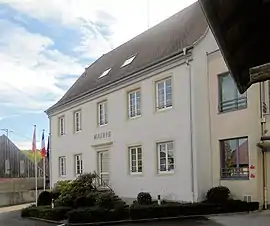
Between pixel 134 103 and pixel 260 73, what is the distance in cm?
2200

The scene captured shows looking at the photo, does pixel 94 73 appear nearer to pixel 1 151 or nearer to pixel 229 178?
pixel 229 178

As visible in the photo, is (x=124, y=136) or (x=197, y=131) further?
(x=124, y=136)

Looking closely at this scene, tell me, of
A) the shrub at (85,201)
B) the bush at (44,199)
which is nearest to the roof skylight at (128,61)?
the bush at (44,199)

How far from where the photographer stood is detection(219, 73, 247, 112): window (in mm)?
20359

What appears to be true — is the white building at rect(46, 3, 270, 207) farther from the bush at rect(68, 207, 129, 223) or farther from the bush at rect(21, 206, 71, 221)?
the bush at rect(21, 206, 71, 221)

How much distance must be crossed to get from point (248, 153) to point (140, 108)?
6.95 metres

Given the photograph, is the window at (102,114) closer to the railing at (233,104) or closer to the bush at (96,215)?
the railing at (233,104)

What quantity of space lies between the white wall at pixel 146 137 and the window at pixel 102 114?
1.05 feet

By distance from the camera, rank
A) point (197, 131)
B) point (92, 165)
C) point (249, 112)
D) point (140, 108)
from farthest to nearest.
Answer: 1. point (92, 165)
2. point (140, 108)
3. point (197, 131)
4. point (249, 112)

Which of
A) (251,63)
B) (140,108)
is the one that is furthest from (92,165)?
(251,63)

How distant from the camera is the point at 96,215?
18.5 metres

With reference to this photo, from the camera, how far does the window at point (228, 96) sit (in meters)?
20.4

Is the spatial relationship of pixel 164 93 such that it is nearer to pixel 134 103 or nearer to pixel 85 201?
pixel 134 103

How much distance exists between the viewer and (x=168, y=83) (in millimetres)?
23000
